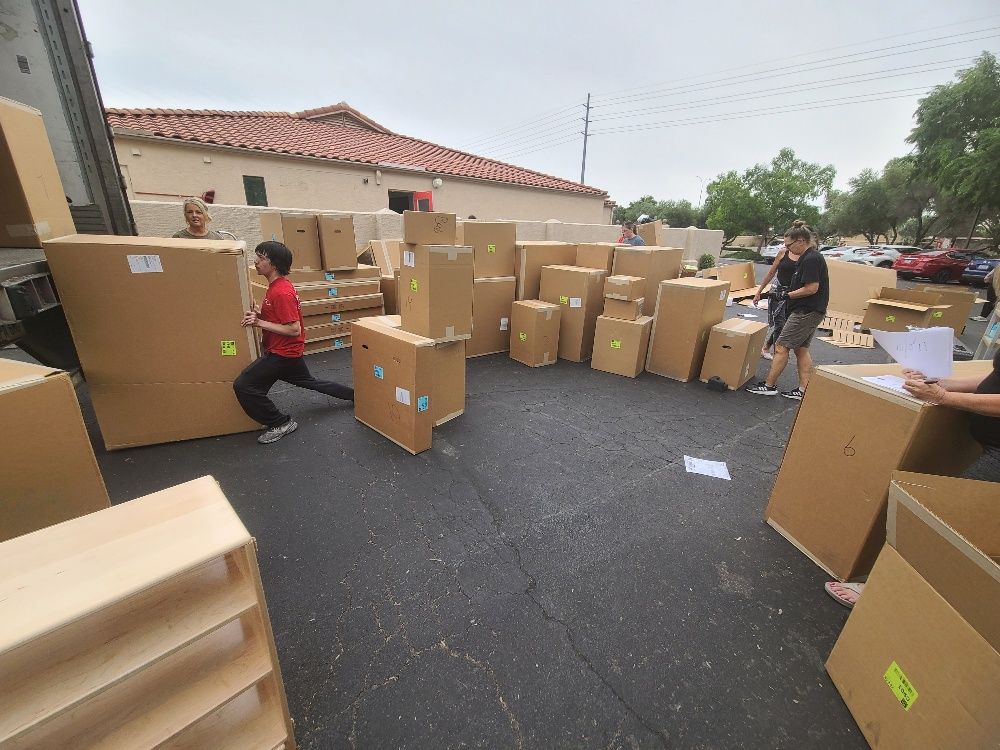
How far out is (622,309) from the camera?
186 inches

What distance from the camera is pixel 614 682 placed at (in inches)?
61.7

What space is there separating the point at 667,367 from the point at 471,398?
236 cm

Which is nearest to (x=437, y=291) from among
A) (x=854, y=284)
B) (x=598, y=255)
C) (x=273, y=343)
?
Result: (x=273, y=343)

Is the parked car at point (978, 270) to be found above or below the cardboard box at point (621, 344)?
above

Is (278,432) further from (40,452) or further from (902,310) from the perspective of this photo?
(902,310)

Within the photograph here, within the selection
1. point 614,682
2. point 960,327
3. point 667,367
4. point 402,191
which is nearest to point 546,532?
point 614,682

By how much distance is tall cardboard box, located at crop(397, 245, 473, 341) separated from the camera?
296 cm

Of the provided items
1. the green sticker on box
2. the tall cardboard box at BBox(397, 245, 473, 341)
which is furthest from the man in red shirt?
the green sticker on box

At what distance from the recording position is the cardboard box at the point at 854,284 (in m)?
7.42

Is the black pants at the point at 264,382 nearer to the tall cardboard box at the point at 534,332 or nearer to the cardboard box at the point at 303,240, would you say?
the cardboard box at the point at 303,240

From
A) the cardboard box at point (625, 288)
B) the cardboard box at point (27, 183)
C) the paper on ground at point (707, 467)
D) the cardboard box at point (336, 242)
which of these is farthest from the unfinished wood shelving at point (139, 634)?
the cardboard box at point (625, 288)

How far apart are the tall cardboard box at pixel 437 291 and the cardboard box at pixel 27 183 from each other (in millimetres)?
2033

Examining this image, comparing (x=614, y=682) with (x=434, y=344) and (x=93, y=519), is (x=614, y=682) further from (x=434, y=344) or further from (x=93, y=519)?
(x=434, y=344)

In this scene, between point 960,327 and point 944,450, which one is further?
point 960,327
